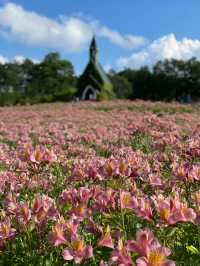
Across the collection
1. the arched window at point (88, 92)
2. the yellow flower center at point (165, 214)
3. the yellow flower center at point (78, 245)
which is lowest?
the yellow flower center at point (78, 245)

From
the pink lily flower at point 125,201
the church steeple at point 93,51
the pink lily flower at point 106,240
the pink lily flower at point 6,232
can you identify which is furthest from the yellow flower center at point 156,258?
the church steeple at point 93,51

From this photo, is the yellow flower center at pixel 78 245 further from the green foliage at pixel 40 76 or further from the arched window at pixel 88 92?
the green foliage at pixel 40 76

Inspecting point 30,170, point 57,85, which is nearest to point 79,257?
point 30,170

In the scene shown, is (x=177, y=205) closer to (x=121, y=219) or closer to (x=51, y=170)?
(x=121, y=219)

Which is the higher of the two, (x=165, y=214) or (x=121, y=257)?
(x=165, y=214)

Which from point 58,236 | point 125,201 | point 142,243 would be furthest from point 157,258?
point 125,201

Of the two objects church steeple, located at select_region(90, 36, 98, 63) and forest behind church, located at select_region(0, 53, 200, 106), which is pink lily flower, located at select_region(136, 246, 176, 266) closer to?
church steeple, located at select_region(90, 36, 98, 63)

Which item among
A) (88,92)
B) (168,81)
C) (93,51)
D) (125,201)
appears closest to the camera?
(125,201)

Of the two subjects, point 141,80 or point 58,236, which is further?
point 141,80

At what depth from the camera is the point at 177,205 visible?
102 inches

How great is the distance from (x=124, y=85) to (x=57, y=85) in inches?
737

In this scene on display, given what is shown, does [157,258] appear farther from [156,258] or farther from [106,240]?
[106,240]

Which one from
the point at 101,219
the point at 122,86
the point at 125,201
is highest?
the point at 122,86

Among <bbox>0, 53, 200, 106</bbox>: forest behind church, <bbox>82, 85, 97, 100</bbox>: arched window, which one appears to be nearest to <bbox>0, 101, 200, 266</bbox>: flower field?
<bbox>82, 85, 97, 100</bbox>: arched window
